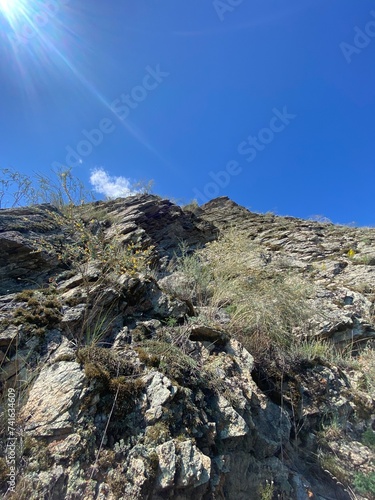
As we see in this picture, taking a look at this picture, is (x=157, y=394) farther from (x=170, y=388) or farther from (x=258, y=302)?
(x=258, y=302)

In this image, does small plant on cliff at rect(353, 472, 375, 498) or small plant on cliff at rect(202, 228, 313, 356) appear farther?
small plant on cliff at rect(202, 228, 313, 356)

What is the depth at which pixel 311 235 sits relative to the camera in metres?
9.56

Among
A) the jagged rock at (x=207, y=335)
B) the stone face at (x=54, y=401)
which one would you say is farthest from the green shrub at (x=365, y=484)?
the stone face at (x=54, y=401)

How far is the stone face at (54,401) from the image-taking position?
1.87 metres

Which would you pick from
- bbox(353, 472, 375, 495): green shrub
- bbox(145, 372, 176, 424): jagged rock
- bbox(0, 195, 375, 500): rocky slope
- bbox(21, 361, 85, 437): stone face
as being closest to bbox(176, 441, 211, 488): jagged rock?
bbox(0, 195, 375, 500): rocky slope

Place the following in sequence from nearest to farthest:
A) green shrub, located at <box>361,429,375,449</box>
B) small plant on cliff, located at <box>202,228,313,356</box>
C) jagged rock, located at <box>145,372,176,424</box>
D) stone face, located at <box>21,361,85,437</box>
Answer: stone face, located at <box>21,361,85,437</box> < jagged rock, located at <box>145,372,176,424</box> < green shrub, located at <box>361,429,375,449</box> < small plant on cliff, located at <box>202,228,313,356</box>

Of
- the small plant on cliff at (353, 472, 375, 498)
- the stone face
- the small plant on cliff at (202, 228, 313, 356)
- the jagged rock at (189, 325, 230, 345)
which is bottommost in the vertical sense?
the small plant on cliff at (353, 472, 375, 498)

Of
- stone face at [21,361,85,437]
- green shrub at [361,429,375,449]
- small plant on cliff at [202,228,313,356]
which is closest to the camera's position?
stone face at [21,361,85,437]

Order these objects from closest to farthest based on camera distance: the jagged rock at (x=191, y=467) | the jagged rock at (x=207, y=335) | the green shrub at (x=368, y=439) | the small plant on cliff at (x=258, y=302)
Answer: the jagged rock at (x=191, y=467)
the green shrub at (x=368, y=439)
the jagged rock at (x=207, y=335)
the small plant on cliff at (x=258, y=302)

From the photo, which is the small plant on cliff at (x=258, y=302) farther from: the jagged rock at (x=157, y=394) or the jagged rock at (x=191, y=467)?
the jagged rock at (x=191, y=467)

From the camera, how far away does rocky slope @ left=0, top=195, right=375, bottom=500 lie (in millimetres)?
1778

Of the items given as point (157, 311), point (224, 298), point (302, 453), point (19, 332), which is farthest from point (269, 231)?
point (19, 332)

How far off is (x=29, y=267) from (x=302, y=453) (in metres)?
4.51

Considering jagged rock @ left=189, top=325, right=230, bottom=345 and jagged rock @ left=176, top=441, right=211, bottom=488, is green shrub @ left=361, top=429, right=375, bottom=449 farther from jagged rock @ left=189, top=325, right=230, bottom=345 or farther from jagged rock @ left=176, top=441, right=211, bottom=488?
jagged rock @ left=176, top=441, right=211, bottom=488
